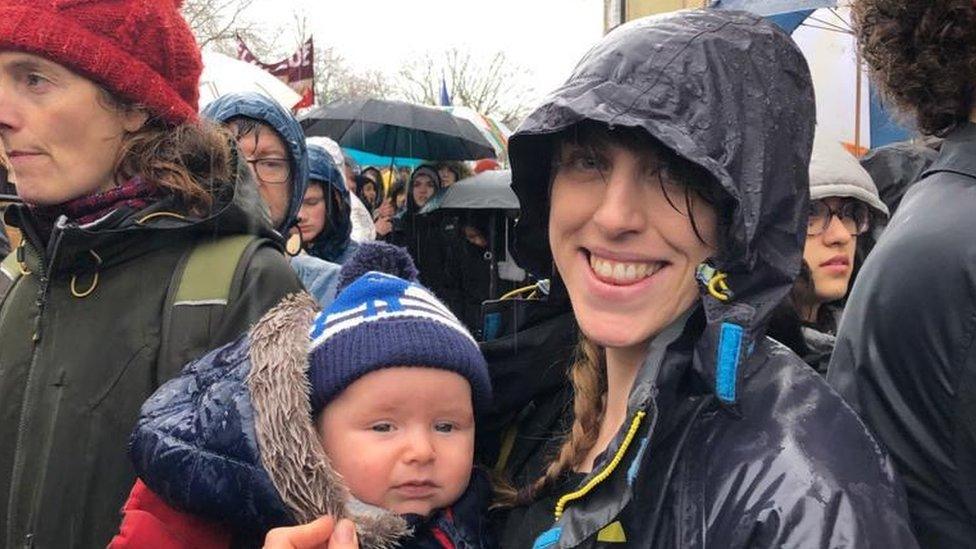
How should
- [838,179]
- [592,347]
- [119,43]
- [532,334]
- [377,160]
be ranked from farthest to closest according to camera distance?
[377,160] < [838,179] < [119,43] < [532,334] < [592,347]

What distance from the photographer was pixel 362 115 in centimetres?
993

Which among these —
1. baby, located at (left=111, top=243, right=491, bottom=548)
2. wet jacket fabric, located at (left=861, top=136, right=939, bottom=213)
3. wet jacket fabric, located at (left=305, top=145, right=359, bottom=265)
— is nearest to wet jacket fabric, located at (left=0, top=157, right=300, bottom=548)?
baby, located at (left=111, top=243, right=491, bottom=548)

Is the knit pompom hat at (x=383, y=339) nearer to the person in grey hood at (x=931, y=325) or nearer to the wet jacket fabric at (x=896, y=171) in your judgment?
the person in grey hood at (x=931, y=325)

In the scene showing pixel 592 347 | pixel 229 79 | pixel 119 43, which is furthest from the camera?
pixel 229 79

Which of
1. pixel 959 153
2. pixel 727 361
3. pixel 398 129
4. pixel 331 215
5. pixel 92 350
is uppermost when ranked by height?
pixel 959 153

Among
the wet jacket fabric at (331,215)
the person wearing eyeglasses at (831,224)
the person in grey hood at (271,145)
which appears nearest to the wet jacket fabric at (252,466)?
the person in grey hood at (271,145)

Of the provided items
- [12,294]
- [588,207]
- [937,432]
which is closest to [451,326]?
[588,207]

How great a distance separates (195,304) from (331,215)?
9.44 feet

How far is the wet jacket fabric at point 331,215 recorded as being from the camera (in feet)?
16.5

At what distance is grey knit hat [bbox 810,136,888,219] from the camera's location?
3.77 meters

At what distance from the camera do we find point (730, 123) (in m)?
1.55

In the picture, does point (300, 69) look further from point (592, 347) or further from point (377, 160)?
point (592, 347)

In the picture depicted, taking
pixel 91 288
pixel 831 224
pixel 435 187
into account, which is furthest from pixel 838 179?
pixel 435 187

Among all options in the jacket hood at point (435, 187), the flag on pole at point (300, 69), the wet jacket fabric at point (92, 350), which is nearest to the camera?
the wet jacket fabric at point (92, 350)
